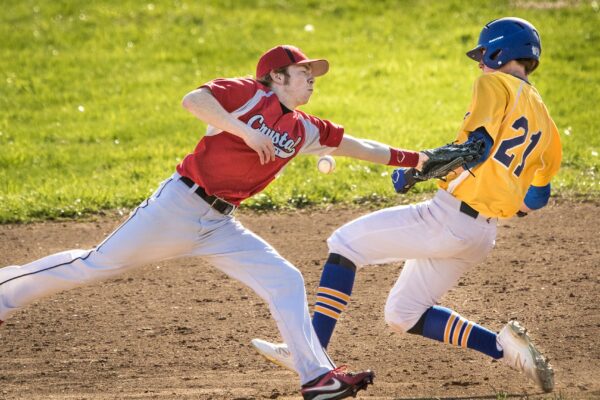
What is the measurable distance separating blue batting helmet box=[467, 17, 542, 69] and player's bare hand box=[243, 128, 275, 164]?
4.38 ft

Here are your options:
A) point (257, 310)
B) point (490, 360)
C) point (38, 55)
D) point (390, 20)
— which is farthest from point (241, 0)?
point (490, 360)

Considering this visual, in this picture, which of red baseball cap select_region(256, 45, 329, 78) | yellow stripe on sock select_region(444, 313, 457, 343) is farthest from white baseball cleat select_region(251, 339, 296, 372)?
red baseball cap select_region(256, 45, 329, 78)

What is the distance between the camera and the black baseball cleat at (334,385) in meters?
4.75

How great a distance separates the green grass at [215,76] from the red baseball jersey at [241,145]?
3.96m

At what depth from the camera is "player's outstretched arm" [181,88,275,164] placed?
4676 mm

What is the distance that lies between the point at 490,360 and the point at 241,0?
11170mm

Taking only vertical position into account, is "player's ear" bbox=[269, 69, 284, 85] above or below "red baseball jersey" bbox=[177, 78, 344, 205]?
above

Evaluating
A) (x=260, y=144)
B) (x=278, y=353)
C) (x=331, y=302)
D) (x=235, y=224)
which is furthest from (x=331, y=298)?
(x=260, y=144)

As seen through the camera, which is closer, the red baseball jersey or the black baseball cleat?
the black baseball cleat

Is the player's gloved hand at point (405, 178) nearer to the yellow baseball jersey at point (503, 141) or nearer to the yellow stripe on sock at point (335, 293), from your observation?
the yellow baseball jersey at point (503, 141)

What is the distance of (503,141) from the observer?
494 centimetres

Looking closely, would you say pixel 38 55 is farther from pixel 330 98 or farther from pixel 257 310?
pixel 257 310

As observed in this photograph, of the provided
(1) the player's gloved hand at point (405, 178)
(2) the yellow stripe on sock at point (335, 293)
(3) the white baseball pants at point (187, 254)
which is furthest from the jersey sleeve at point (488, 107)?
(3) the white baseball pants at point (187, 254)

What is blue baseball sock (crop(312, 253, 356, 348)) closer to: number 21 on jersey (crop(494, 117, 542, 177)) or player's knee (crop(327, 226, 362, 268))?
player's knee (crop(327, 226, 362, 268))
